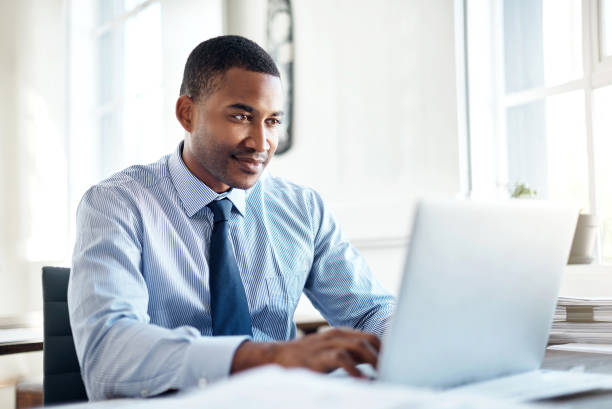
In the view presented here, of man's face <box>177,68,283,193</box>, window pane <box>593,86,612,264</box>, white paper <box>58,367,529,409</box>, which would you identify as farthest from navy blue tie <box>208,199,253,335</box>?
window pane <box>593,86,612,264</box>

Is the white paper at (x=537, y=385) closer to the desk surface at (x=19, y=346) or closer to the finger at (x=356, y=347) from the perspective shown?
the finger at (x=356, y=347)

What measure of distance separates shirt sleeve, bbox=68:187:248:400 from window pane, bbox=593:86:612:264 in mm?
1553

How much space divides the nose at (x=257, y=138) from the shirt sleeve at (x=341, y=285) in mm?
226

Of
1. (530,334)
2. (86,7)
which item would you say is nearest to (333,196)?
(530,334)

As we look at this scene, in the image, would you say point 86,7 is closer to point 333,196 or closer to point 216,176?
point 333,196

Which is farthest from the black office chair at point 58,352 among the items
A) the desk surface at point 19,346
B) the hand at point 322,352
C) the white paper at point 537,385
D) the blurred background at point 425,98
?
the white paper at point 537,385

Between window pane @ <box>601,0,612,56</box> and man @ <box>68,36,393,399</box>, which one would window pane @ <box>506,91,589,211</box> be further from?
man @ <box>68,36,393,399</box>

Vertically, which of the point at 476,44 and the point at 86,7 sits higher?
the point at 86,7

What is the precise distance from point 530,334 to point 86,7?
15.8ft

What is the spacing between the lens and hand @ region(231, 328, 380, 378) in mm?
806

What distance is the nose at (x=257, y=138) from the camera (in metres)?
1.48

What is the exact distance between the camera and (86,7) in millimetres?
5051

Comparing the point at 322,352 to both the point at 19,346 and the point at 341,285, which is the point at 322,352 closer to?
the point at 341,285

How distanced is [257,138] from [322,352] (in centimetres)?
74
